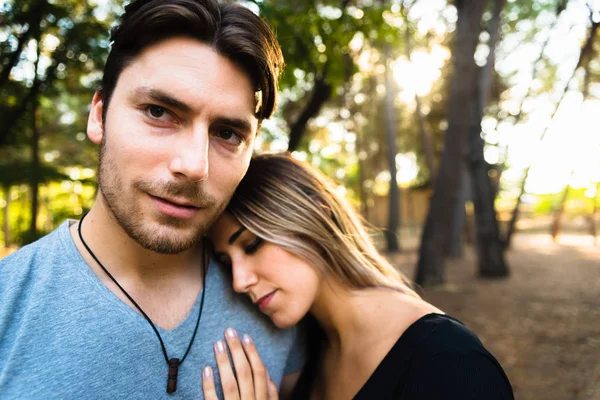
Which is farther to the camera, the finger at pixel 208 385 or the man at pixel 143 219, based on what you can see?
the finger at pixel 208 385

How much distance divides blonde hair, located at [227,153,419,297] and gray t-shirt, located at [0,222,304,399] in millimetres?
637

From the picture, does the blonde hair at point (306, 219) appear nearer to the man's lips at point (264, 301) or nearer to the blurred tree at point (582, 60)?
the man's lips at point (264, 301)

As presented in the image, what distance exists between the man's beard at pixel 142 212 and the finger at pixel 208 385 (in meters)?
0.56

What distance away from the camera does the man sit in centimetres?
147

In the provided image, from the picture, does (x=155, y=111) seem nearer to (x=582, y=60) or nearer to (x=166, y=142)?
(x=166, y=142)

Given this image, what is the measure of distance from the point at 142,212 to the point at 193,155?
0.96 feet

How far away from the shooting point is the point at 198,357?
177 centimetres

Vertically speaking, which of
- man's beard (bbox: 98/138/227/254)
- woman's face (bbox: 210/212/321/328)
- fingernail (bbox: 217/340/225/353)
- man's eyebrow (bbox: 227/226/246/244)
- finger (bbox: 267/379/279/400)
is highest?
man's beard (bbox: 98/138/227/254)

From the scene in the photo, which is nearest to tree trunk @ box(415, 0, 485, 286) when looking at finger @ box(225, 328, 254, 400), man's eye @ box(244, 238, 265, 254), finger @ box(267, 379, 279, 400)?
man's eye @ box(244, 238, 265, 254)

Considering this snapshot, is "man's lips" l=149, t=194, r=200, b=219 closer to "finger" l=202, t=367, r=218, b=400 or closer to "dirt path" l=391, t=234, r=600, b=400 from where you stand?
"finger" l=202, t=367, r=218, b=400

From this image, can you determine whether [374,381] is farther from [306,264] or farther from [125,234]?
[125,234]

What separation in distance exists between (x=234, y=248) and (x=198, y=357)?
59 centimetres

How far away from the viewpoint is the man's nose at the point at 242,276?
2029mm

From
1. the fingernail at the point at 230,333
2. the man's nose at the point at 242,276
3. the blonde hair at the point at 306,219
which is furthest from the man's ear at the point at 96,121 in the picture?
the fingernail at the point at 230,333
